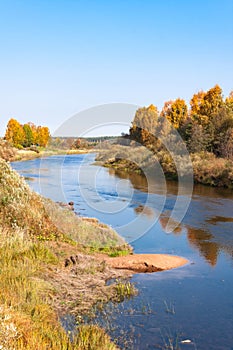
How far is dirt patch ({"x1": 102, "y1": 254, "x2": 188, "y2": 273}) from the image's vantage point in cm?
1405

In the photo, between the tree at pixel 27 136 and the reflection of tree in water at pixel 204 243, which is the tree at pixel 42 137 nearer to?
the tree at pixel 27 136

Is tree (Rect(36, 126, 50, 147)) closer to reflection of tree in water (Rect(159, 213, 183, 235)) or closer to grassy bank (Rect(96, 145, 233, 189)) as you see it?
grassy bank (Rect(96, 145, 233, 189))

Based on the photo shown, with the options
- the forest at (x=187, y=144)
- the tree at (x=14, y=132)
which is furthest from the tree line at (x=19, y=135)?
the forest at (x=187, y=144)

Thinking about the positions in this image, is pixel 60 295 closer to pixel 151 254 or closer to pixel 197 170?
pixel 151 254

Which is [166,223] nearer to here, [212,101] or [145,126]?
[212,101]

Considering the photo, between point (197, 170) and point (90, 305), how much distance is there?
3102 cm

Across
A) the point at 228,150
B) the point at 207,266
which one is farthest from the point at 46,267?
the point at 228,150

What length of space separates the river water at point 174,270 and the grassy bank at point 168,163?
8.71 ft

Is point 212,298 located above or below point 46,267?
below

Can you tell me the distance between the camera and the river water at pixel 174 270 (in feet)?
30.6

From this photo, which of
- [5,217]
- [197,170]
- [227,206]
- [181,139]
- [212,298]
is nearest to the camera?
[212,298]

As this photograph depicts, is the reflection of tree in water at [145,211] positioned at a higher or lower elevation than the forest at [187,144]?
lower

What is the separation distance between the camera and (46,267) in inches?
473

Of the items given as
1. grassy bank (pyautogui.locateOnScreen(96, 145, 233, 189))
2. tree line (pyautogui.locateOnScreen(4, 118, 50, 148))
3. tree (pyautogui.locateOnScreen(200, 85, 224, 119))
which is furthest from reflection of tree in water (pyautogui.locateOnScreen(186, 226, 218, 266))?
tree line (pyautogui.locateOnScreen(4, 118, 50, 148))
